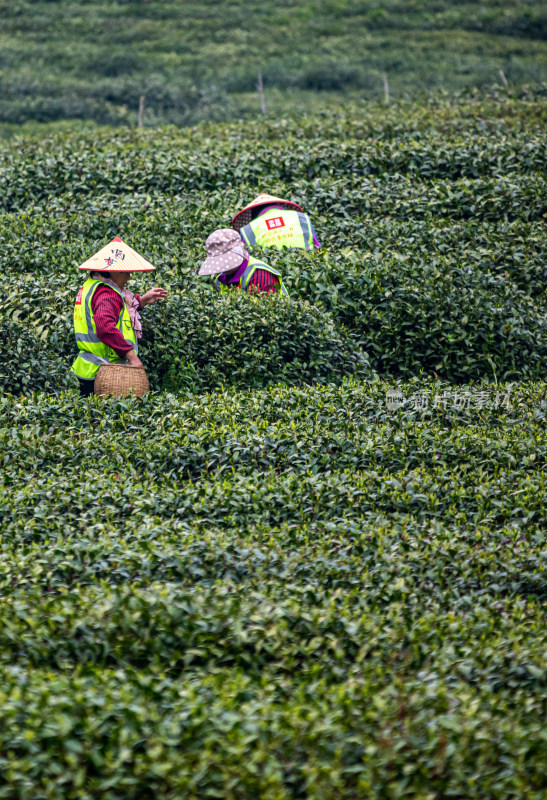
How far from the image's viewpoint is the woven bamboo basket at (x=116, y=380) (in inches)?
252

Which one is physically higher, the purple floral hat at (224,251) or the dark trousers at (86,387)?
the purple floral hat at (224,251)

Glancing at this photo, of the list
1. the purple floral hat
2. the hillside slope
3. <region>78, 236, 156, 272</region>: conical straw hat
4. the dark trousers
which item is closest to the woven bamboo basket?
the dark trousers

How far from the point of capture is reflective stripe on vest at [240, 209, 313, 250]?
8.29 meters

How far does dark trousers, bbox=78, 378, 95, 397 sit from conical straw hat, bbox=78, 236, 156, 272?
3.25 feet

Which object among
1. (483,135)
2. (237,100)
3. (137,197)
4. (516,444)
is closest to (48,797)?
(516,444)

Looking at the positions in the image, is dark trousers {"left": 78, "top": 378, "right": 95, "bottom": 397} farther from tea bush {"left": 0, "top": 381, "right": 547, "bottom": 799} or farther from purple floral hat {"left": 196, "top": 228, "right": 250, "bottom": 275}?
purple floral hat {"left": 196, "top": 228, "right": 250, "bottom": 275}

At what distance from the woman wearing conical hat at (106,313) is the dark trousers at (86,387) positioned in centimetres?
5

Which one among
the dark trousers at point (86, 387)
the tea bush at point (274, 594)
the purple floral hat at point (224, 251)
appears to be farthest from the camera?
the purple floral hat at point (224, 251)

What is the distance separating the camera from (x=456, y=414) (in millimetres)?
6266

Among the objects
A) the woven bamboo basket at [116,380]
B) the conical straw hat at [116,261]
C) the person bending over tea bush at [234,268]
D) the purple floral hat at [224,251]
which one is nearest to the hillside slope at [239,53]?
the person bending over tea bush at [234,268]

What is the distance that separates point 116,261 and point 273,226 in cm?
244

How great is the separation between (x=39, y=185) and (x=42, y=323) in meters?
4.14

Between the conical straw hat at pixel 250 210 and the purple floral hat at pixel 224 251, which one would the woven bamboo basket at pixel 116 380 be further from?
the conical straw hat at pixel 250 210

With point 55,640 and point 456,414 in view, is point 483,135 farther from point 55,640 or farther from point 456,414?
point 55,640
